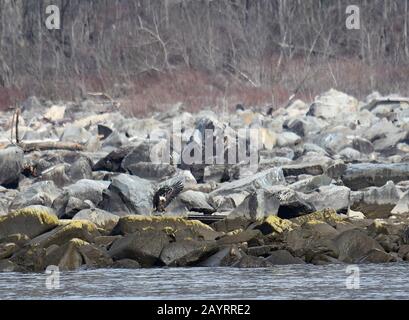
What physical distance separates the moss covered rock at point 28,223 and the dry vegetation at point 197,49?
2540 centimetres

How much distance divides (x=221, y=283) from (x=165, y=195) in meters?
5.88

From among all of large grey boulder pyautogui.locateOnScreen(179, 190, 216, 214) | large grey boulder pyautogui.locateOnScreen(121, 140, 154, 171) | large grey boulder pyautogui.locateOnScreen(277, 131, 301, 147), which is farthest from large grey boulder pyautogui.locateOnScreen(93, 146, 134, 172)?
large grey boulder pyautogui.locateOnScreen(179, 190, 216, 214)

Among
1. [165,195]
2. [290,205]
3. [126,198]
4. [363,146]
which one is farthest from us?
[363,146]

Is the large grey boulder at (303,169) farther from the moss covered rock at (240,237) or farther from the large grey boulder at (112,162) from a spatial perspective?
the moss covered rock at (240,237)

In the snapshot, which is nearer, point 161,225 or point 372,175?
point 161,225

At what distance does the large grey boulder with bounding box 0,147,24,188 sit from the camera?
76.5 feet

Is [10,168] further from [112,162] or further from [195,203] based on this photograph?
[195,203]

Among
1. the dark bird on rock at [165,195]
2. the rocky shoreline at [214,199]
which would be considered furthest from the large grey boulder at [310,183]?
the dark bird on rock at [165,195]

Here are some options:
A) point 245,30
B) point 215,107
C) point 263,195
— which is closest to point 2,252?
point 263,195

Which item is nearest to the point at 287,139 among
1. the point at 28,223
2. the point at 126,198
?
the point at 126,198

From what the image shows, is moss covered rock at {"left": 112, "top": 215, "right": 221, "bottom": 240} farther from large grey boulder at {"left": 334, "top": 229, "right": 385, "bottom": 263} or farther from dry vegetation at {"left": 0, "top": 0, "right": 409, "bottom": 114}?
dry vegetation at {"left": 0, "top": 0, "right": 409, "bottom": 114}

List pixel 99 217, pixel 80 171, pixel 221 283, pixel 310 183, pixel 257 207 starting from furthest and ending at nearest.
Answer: pixel 80 171
pixel 310 183
pixel 257 207
pixel 99 217
pixel 221 283

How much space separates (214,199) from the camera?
20312mm

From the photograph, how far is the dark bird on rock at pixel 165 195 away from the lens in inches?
774
